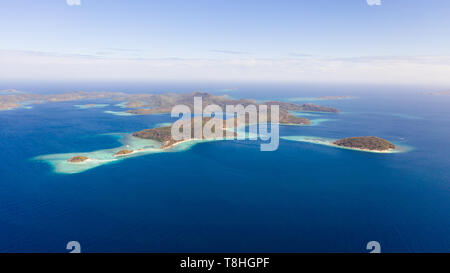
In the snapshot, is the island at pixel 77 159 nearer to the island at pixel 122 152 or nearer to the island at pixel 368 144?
the island at pixel 122 152

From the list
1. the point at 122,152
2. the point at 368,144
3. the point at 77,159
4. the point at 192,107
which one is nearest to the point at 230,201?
the point at 122,152

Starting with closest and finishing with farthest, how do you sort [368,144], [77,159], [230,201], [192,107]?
[230,201] → [77,159] → [368,144] → [192,107]

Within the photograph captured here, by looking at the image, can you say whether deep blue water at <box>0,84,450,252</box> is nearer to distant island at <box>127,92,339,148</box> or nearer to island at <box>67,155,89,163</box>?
island at <box>67,155,89,163</box>

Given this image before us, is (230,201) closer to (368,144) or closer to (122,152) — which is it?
(122,152)

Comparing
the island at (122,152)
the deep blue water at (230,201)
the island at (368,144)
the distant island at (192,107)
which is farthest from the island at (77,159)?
the island at (368,144)

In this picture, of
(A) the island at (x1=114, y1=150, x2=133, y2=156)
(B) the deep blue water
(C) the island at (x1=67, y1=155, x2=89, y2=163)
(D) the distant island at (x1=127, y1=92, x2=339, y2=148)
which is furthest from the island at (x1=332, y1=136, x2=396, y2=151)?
(C) the island at (x1=67, y1=155, x2=89, y2=163)

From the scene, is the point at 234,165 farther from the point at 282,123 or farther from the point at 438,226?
the point at 282,123

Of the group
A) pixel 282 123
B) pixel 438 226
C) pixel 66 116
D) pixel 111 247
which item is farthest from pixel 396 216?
pixel 66 116

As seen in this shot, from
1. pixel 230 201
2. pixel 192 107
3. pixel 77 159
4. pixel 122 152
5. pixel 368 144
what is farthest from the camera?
pixel 192 107
